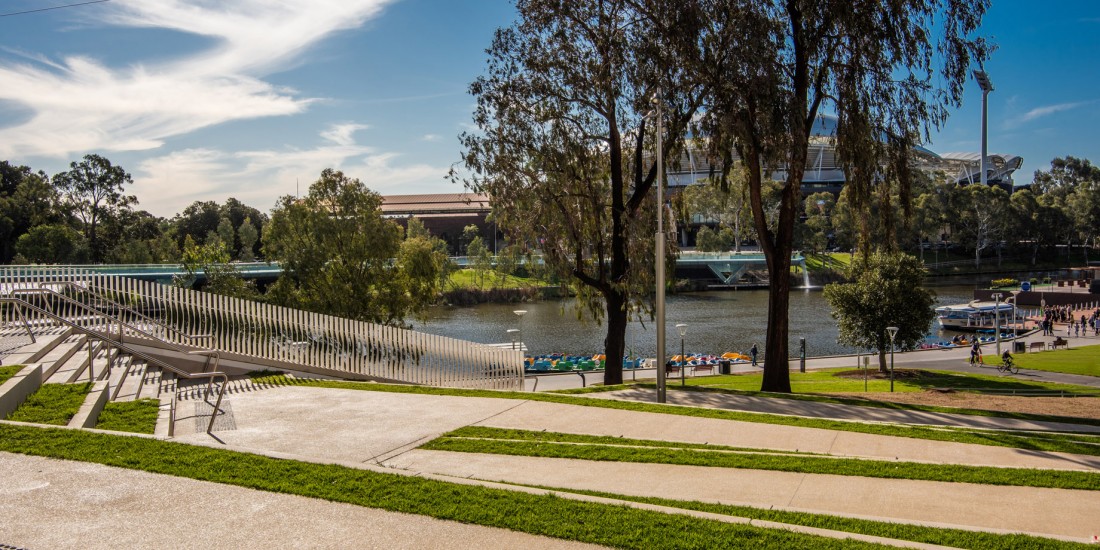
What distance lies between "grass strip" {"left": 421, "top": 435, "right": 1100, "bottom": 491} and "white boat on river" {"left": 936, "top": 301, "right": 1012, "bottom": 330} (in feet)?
185

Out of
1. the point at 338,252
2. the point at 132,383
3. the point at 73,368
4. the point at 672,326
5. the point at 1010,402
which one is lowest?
the point at 672,326

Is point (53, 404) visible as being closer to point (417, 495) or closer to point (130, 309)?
point (130, 309)

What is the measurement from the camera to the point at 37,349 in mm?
14047

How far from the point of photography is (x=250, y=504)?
7.46 metres

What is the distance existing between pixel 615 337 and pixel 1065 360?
27.0 meters

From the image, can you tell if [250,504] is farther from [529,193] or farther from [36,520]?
[529,193]

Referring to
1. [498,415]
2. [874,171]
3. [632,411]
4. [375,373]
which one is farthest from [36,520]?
[874,171]

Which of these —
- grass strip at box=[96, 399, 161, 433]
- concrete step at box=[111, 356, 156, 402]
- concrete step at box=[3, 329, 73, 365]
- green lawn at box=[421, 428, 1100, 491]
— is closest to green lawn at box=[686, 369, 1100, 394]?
green lawn at box=[421, 428, 1100, 491]

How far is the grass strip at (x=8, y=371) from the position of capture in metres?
11.7

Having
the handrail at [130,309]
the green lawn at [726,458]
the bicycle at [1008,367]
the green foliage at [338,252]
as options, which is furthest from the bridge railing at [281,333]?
the bicycle at [1008,367]

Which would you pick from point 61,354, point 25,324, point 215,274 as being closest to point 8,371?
point 61,354

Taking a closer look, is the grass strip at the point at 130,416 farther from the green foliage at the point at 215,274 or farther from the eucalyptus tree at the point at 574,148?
the green foliage at the point at 215,274

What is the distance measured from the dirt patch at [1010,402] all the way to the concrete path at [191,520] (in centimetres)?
1435

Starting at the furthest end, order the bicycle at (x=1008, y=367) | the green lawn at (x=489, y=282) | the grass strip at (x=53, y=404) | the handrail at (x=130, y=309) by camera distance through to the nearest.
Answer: the green lawn at (x=489, y=282) < the bicycle at (x=1008, y=367) < the handrail at (x=130, y=309) < the grass strip at (x=53, y=404)
